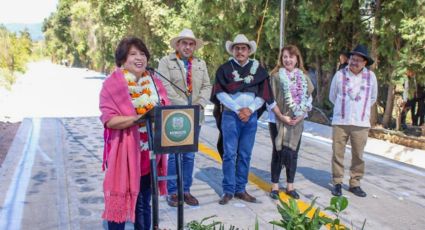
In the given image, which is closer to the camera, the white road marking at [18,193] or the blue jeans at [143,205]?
the blue jeans at [143,205]

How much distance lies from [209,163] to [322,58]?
23.9 feet

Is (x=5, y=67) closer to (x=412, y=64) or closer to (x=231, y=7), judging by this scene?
(x=231, y=7)

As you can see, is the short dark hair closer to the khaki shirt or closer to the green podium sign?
the green podium sign

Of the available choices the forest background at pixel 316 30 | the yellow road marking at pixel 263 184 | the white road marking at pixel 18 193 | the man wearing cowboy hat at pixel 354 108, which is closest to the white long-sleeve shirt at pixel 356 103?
the man wearing cowboy hat at pixel 354 108

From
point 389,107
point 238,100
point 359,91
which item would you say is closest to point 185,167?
point 238,100

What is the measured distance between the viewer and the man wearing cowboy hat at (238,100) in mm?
5363

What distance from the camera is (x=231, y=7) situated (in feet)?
49.7

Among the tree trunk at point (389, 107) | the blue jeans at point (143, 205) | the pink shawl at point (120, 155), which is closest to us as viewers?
the pink shawl at point (120, 155)

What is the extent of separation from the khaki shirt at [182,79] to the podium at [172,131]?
1.88m

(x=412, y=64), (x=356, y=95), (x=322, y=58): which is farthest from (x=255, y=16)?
(x=356, y=95)

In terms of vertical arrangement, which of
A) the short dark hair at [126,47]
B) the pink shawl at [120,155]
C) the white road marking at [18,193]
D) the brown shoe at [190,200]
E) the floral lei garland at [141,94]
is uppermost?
the short dark hair at [126,47]

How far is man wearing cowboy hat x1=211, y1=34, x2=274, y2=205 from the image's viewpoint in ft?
17.6

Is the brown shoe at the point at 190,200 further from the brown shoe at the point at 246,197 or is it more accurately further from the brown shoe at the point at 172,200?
the brown shoe at the point at 246,197

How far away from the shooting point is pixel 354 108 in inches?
230
